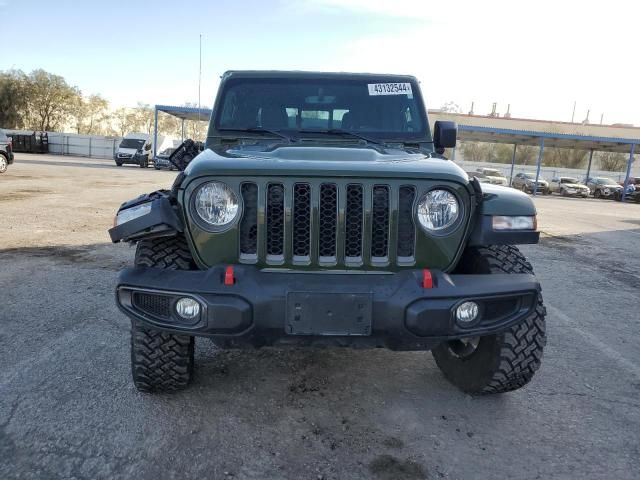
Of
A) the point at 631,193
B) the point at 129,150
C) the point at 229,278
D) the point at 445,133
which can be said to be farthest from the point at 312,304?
the point at 631,193

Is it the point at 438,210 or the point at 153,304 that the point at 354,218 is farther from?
the point at 153,304

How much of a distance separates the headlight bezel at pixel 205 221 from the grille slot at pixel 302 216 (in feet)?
0.85

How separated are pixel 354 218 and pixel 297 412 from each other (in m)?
1.15

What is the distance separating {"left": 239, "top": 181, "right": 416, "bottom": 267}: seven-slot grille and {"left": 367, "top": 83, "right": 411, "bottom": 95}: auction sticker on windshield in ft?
4.93

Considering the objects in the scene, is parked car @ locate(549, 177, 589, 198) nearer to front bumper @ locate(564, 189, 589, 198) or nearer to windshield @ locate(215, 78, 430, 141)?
front bumper @ locate(564, 189, 589, 198)

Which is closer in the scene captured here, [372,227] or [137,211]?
[372,227]

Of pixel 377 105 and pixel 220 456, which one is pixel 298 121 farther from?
pixel 220 456

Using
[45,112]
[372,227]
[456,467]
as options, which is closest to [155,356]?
[372,227]

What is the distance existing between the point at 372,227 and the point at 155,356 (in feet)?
4.42

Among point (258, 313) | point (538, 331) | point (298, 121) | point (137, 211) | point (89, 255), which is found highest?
point (298, 121)

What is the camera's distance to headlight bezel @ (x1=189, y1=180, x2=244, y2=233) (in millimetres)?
2441

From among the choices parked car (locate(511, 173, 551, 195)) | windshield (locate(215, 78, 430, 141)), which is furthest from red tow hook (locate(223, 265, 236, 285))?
parked car (locate(511, 173, 551, 195))

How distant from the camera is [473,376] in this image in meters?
3.05

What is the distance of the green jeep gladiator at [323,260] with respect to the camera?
7.70 ft
